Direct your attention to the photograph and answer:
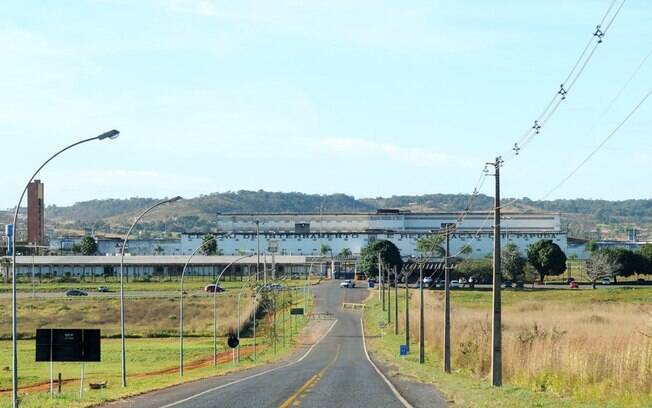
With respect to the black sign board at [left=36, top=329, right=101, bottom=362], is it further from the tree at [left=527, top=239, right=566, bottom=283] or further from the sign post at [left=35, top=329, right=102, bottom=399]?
the tree at [left=527, top=239, right=566, bottom=283]

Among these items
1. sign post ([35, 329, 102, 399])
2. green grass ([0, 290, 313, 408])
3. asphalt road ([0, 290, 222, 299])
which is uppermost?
sign post ([35, 329, 102, 399])

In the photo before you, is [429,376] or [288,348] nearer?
[429,376]

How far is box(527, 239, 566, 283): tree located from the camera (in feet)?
→ 607

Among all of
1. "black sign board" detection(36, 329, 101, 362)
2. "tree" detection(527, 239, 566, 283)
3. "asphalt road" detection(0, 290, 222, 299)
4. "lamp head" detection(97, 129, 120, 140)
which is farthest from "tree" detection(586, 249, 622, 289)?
"lamp head" detection(97, 129, 120, 140)

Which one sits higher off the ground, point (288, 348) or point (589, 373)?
point (589, 373)

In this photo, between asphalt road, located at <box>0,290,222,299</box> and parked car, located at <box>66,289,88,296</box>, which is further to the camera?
parked car, located at <box>66,289,88,296</box>

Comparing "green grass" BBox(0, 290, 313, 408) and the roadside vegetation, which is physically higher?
the roadside vegetation

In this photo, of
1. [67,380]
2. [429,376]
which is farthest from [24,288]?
[429,376]

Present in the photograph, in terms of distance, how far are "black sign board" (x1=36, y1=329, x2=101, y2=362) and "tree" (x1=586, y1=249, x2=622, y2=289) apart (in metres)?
147

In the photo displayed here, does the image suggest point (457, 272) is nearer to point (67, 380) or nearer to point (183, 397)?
point (67, 380)

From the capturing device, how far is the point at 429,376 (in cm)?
4875

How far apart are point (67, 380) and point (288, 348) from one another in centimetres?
3907

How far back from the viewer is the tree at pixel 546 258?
185 metres

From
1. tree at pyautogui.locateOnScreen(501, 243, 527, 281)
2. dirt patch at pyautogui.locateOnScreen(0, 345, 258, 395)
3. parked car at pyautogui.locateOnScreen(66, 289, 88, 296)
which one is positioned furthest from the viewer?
tree at pyautogui.locateOnScreen(501, 243, 527, 281)
